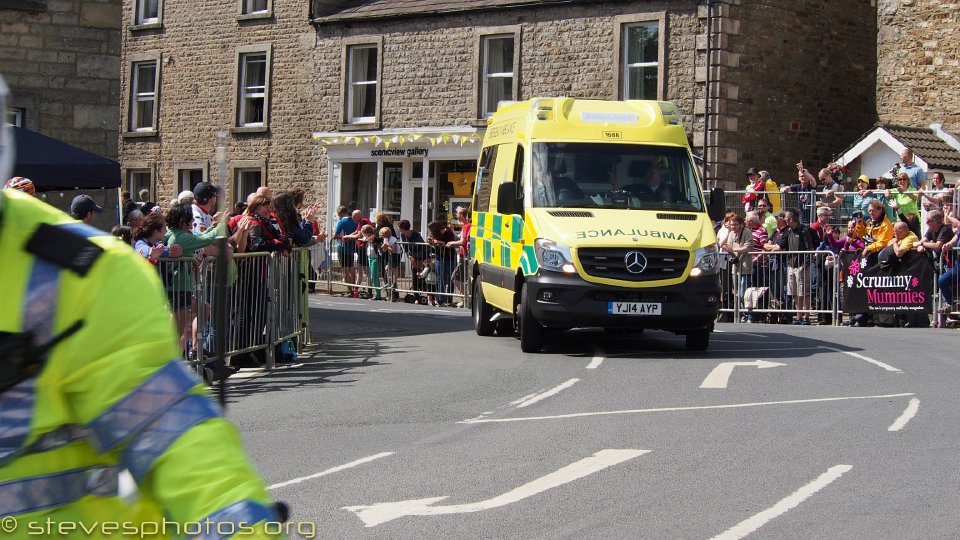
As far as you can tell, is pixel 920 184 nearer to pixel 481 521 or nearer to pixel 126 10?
pixel 481 521

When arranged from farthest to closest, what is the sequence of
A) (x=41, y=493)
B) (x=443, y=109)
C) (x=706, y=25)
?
1. (x=443, y=109)
2. (x=706, y=25)
3. (x=41, y=493)

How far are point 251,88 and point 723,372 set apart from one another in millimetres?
28198

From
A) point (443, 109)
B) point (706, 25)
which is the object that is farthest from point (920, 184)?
point (443, 109)

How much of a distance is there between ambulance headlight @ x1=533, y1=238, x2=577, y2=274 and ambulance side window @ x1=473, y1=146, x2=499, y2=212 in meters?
2.68

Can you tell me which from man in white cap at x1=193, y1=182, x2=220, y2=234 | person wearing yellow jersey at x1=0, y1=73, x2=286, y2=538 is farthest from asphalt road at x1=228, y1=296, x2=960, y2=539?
man in white cap at x1=193, y1=182, x2=220, y2=234

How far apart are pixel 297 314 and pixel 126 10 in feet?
95.8

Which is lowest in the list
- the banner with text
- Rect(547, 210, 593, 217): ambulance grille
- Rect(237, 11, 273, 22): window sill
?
the banner with text

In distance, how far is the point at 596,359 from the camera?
51.3 feet

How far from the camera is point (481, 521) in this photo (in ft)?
23.2

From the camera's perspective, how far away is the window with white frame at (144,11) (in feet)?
141

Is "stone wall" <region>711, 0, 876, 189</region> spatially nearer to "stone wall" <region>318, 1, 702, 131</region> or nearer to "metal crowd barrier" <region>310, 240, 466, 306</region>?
"stone wall" <region>318, 1, 702, 131</region>

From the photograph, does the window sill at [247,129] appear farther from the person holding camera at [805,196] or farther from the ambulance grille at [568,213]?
the ambulance grille at [568,213]

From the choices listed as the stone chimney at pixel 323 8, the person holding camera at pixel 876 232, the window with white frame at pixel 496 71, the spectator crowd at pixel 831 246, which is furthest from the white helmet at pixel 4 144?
the stone chimney at pixel 323 8

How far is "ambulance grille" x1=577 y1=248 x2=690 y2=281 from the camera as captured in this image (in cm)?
1562
